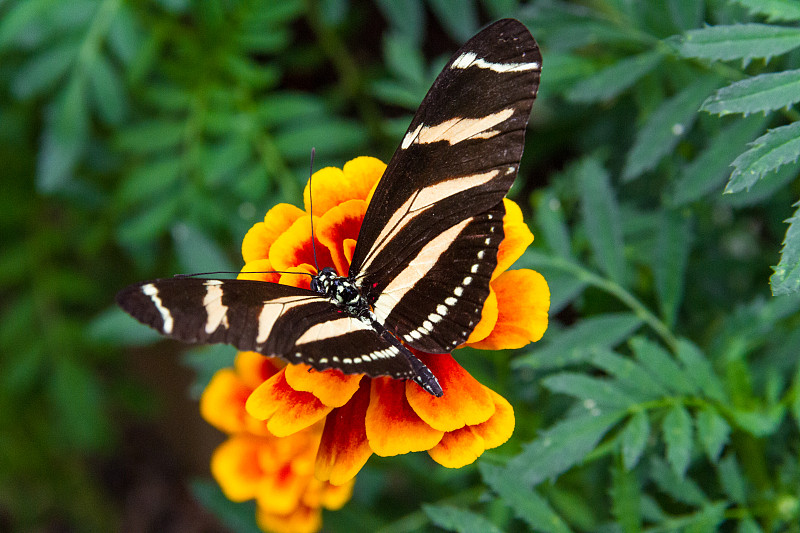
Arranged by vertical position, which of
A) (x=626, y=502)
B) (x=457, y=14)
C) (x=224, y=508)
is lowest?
(x=224, y=508)

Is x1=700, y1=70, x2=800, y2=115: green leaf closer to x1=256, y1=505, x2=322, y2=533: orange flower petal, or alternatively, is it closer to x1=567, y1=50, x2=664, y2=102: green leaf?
x1=567, y1=50, x2=664, y2=102: green leaf

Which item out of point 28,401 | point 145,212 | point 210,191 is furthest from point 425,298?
point 28,401

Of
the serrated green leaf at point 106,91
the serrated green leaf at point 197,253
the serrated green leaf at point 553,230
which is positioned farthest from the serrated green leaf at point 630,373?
the serrated green leaf at point 106,91

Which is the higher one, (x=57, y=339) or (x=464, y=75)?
(x=464, y=75)

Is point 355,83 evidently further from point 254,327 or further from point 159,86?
point 254,327

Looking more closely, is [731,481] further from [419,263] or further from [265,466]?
[265,466]

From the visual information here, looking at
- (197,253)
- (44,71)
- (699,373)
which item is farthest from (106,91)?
(699,373)

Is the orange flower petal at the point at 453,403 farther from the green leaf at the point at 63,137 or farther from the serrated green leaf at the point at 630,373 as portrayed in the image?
the green leaf at the point at 63,137
